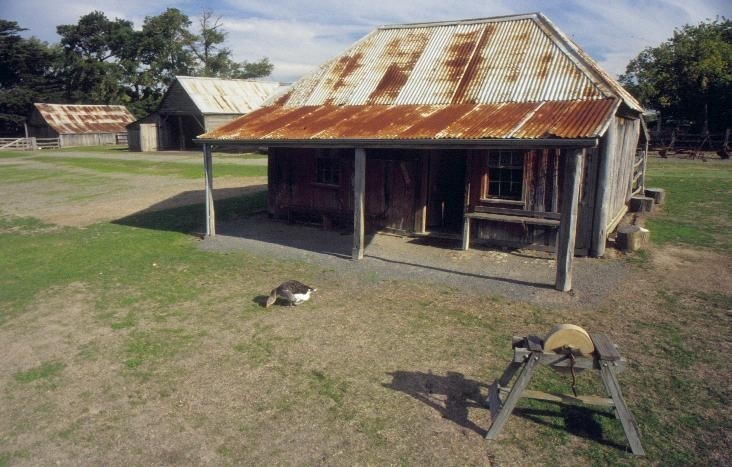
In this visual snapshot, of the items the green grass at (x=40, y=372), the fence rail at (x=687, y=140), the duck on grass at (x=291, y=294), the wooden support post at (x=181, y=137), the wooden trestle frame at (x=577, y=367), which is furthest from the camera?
the wooden support post at (x=181, y=137)

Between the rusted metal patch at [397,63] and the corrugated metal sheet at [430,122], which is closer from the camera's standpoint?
the corrugated metal sheet at [430,122]

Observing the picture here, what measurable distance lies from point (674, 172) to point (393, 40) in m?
17.6

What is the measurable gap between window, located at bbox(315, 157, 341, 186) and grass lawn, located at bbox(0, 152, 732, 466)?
4.25 m

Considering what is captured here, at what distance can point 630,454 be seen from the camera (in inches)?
192

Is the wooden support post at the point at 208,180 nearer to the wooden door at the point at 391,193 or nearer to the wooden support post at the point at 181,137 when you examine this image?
the wooden door at the point at 391,193

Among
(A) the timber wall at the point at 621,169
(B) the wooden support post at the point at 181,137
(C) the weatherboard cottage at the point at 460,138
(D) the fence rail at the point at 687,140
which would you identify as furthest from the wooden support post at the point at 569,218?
(B) the wooden support post at the point at 181,137

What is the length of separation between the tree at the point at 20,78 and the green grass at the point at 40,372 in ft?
207

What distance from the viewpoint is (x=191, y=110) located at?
131 feet

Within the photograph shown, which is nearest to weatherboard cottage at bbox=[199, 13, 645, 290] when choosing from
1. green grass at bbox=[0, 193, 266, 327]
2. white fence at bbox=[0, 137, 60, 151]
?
green grass at bbox=[0, 193, 266, 327]

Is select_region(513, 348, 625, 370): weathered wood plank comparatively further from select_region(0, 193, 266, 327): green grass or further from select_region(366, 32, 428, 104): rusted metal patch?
select_region(366, 32, 428, 104): rusted metal patch

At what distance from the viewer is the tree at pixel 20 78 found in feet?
190

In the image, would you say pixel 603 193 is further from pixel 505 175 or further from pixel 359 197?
pixel 359 197

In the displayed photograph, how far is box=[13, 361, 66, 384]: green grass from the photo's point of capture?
6573mm

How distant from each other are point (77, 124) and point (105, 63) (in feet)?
68.8
